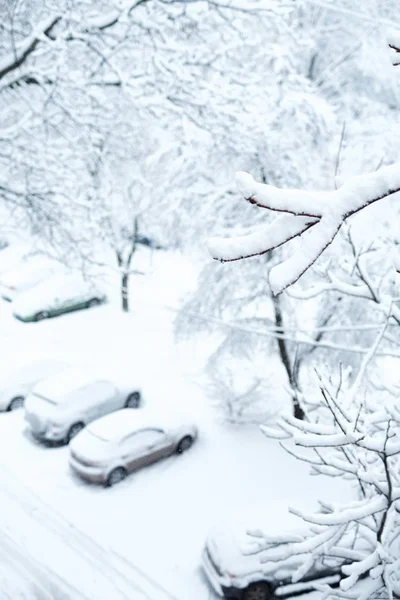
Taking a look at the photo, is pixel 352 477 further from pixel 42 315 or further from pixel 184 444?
pixel 42 315

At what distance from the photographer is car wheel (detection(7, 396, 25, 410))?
11.0 metres

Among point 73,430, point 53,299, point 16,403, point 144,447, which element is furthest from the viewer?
point 53,299

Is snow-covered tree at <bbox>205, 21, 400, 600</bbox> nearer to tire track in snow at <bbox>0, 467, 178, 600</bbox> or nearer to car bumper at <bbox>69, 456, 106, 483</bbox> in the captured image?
tire track in snow at <bbox>0, 467, 178, 600</bbox>

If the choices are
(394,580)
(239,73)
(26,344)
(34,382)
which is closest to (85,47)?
(239,73)

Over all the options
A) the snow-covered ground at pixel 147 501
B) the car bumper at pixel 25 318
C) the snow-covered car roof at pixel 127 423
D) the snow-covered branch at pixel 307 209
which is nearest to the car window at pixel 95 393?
the snow-covered car roof at pixel 127 423

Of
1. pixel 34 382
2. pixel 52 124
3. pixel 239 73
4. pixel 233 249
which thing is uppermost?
pixel 239 73

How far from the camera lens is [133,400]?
37.0 feet

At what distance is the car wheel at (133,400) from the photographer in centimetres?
1111

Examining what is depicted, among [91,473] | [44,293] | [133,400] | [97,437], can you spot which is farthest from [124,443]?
[44,293]

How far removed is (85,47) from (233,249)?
17.0 ft

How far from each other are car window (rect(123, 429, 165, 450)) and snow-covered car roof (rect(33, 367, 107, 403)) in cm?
195

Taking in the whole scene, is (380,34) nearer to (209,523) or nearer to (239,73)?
(239,73)

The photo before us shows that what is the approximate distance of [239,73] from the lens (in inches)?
214

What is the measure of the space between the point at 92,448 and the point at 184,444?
194cm
